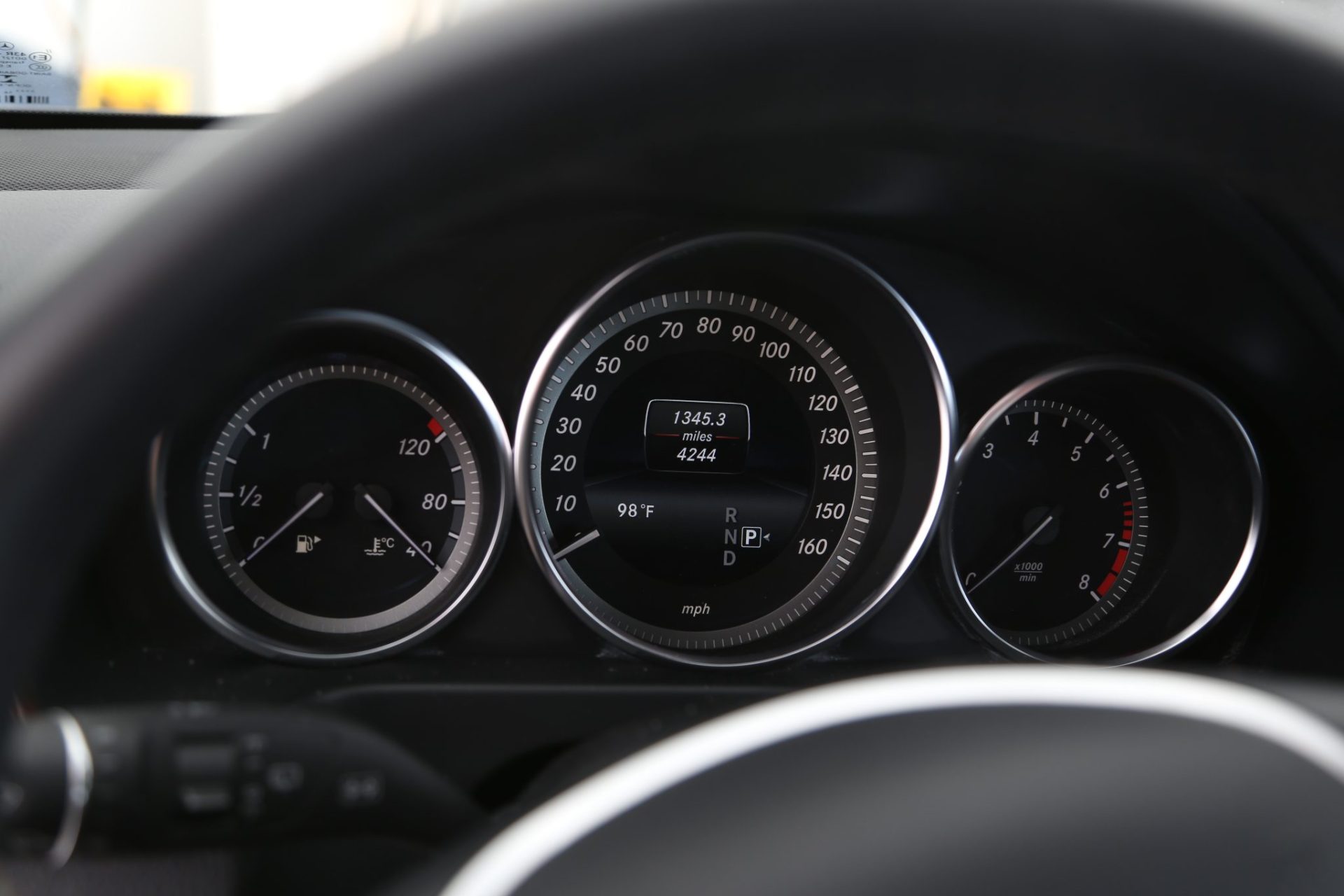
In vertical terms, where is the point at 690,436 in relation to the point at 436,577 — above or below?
above

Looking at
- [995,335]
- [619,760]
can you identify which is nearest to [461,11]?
[619,760]

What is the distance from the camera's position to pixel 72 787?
756mm

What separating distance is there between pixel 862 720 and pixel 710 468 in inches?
38.7

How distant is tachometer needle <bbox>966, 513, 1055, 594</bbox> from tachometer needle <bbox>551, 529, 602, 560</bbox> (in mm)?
588

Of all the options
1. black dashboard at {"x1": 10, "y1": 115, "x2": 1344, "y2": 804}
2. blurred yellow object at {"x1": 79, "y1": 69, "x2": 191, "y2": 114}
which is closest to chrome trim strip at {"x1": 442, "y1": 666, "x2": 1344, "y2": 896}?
black dashboard at {"x1": 10, "y1": 115, "x2": 1344, "y2": 804}

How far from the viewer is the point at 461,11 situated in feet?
2.04

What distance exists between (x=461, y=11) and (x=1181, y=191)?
22.8 inches

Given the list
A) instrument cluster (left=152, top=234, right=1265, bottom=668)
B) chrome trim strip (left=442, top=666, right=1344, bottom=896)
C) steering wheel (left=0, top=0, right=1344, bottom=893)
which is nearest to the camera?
steering wheel (left=0, top=0, right=1344, bottom=893)

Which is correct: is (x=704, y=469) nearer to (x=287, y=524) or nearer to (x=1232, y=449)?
(x=287, y=524)

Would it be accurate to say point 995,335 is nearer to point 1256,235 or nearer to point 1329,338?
point 1329,338

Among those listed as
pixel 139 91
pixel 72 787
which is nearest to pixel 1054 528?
pixel 72 787

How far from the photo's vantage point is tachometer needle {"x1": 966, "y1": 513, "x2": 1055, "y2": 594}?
1.80 m

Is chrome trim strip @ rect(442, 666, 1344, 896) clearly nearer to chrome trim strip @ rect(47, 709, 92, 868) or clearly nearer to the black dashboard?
chrome trim strip @ rect(47, 709, 92, 868)

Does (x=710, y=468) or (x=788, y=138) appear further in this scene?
(x=710, y=468)
